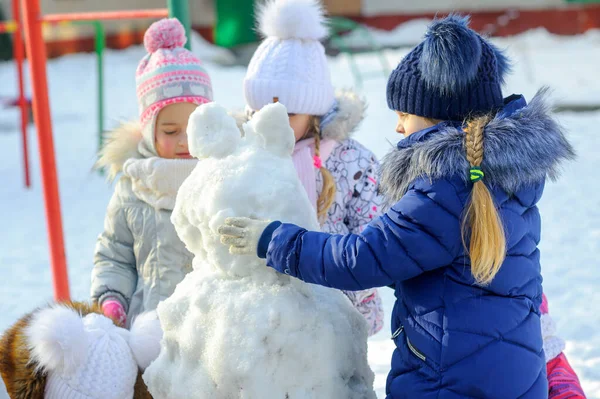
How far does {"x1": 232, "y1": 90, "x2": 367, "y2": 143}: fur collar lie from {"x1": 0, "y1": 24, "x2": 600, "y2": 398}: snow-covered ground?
7.0 inches

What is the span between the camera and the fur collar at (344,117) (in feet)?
9.11

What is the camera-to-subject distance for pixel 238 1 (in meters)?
16.8

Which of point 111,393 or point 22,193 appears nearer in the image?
point 111,393

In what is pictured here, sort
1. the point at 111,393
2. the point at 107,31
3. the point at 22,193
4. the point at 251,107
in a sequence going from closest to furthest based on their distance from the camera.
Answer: the point at 111,393 < the point at 251,107 < the point at 22,193 < the point at 107,31

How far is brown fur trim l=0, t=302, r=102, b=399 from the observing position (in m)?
2.12

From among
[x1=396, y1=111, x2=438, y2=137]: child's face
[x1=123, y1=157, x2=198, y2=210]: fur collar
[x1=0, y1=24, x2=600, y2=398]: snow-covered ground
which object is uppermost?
[x1=396, y1=111, x2=438, y2=137]: child's face

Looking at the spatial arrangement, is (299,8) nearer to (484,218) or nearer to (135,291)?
(135,291)

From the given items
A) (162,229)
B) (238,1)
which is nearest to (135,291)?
(162,229)

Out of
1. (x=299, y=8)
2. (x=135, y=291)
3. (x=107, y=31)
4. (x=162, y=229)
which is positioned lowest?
(x=107, y=31)

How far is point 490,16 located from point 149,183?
15.8 meters

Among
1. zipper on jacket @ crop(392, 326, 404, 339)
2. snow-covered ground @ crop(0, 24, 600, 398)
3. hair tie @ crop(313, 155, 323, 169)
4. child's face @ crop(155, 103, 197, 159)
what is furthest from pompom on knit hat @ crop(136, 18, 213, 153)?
zipper on jacket @ crop(392, 326, 404, 339)

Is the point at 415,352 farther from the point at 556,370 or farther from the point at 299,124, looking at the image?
the point at 299,124

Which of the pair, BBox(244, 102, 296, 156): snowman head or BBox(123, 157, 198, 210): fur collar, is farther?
BBox(123, 157, 198, 210): fur collar

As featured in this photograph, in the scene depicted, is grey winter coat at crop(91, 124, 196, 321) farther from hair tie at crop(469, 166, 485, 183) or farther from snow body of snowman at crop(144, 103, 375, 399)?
hair tie at crop(469, 166, 485, 183)
